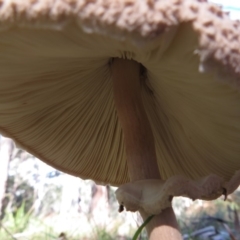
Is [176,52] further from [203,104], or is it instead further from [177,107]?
[177,107]

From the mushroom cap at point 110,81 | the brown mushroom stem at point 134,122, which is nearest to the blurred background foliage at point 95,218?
the mushroom cap at point 110,81

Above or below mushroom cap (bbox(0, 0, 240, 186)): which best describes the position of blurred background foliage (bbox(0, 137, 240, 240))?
below

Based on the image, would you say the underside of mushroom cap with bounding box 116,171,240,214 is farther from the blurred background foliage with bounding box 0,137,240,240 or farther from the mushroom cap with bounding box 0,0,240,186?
the blurred background foliage with bounding box 0,137,240,240

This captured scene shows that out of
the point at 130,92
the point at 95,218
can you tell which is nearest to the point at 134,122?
the point at 130,92

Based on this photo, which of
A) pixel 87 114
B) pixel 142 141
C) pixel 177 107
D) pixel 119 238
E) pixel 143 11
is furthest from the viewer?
pixel 119 238

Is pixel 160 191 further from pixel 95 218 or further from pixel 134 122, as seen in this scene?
pixel 95 218

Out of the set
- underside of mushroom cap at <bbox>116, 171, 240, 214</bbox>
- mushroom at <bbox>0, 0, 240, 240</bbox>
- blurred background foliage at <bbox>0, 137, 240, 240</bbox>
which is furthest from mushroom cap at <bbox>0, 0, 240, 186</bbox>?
blurred background foliage at <bbox>0, 137, 240, 240</bbox>

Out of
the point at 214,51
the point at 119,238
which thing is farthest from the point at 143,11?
the point at 119,238
